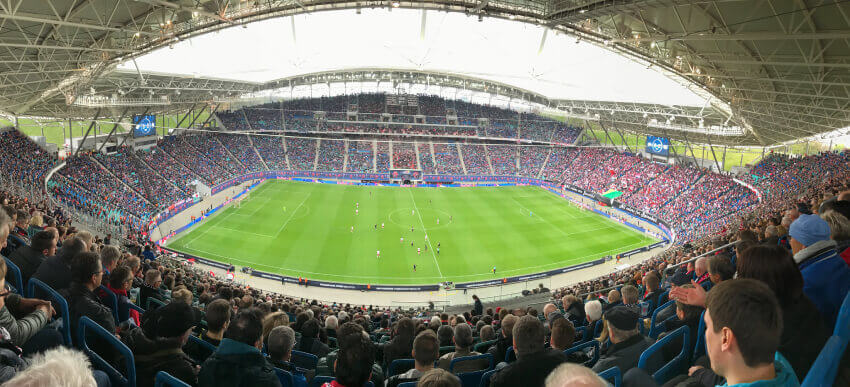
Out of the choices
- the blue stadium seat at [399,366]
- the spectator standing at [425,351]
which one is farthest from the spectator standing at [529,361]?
the blue stadium seat at [399,366]

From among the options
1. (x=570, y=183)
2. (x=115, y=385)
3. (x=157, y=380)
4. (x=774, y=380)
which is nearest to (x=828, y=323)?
(x=774, y=380)

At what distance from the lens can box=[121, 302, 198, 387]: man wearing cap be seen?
3.65 metres

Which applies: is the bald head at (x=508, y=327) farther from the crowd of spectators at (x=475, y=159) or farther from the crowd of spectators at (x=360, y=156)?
the crowd of spectators at (x=475, y=159)

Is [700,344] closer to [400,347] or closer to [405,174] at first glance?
[400,347]

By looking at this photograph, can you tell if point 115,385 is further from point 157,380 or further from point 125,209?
point 125,209

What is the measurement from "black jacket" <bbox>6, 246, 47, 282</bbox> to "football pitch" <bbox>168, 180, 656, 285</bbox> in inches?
995

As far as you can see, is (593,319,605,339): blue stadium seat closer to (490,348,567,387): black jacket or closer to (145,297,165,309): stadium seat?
(490,348,567,387): black jacket

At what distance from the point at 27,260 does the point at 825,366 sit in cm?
756

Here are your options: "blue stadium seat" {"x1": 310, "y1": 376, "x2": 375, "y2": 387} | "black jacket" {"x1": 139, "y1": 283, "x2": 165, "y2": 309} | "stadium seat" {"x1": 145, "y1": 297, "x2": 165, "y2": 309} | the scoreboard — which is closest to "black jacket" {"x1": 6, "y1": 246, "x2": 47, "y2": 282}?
"stadium seat" {"x1": 145, "y1": 297, "x2": 165, "y2": 309}

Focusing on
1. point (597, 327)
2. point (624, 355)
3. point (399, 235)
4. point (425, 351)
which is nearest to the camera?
point (624, 355)

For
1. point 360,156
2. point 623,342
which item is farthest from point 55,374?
point 360,156

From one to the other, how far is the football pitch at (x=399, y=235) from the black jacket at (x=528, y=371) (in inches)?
1053

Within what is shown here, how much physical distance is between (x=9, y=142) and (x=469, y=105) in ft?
191

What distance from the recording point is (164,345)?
3.79m
